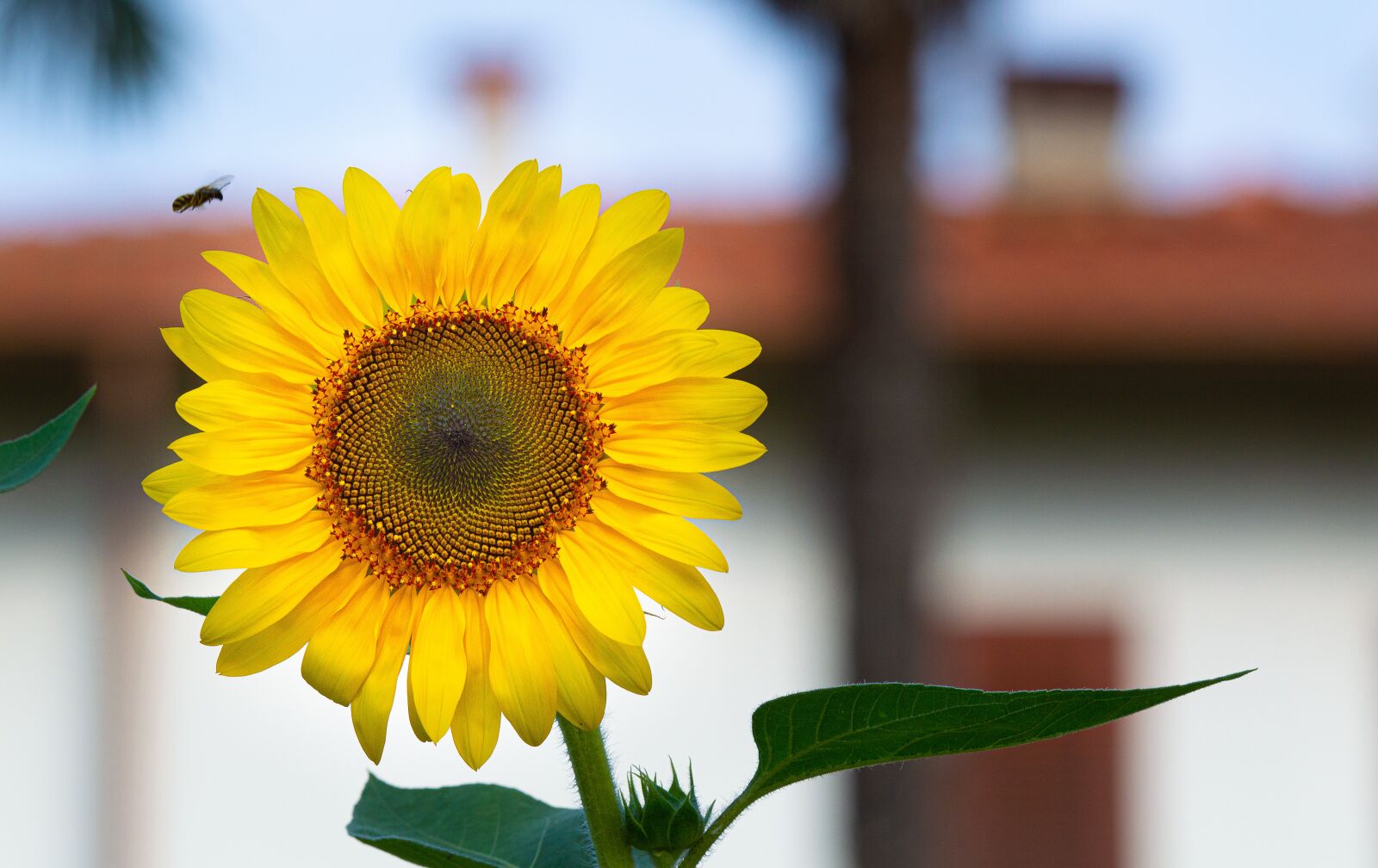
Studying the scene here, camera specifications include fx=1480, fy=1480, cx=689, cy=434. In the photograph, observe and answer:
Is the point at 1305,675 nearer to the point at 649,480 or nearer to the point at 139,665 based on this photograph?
the point at 139,665

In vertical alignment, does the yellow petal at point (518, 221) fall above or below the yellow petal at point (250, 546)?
above

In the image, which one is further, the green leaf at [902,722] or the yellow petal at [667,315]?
the yellow petal at [667,315]

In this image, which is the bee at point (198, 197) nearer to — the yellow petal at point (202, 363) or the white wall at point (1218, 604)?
the yellow petal at point (202, 363)

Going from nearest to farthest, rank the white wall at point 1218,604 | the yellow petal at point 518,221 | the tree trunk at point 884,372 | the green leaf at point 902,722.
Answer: the green leaf at point 902,722
the yellow petal at point 518,221
the tree trunk at point 884,372
the white wall at point 1218,604

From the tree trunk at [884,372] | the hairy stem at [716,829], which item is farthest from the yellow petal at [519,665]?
the tree trunk at [884,372]

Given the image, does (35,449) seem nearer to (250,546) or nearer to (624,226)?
(250,546)

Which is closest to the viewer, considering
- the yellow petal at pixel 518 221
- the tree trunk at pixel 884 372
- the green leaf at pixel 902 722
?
the green leaf at pixel 902 722
